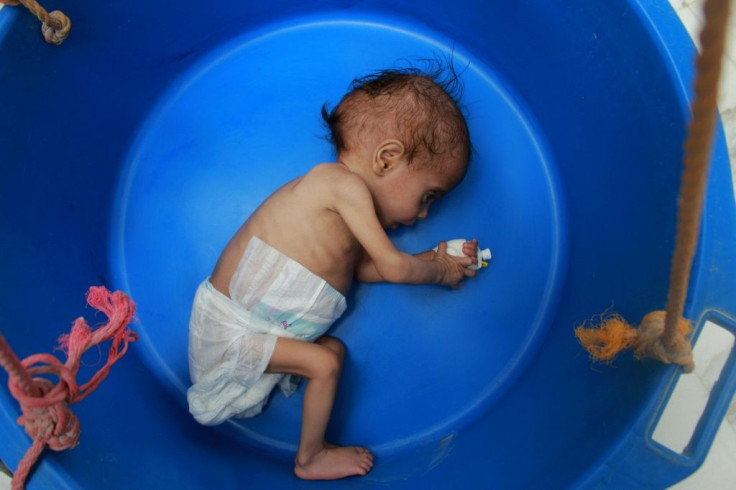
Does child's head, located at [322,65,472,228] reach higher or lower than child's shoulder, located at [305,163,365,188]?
higher

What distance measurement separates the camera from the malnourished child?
91 cm

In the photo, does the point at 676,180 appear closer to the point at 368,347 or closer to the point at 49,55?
the point at 368,347

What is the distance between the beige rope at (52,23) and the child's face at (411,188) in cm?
66

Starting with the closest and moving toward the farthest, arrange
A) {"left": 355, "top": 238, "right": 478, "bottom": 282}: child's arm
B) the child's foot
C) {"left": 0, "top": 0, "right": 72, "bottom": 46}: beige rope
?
{"left": 0, "top": 0, "right": 72, "bottom": 46}: beige rope
the child's foot
{"left": 355, "top": 238, "right": 478, "bottom": 282}: child's arm

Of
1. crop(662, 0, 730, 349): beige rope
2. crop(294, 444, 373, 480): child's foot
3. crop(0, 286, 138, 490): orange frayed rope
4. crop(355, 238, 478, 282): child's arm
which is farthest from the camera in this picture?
crop(355, 238, 478, 282): child's arm

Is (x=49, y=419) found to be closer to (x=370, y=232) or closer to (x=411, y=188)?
(x=370, y=232)

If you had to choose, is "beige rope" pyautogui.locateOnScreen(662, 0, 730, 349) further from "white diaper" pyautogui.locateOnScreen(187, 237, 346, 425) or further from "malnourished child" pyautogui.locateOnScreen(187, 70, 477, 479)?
"white diaper" pyautogui.locateOnScreen(187, 237, 346, 425)

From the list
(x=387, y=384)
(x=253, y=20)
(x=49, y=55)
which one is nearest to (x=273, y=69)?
(x=253, y=20)

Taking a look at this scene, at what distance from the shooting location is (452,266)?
3.63ft

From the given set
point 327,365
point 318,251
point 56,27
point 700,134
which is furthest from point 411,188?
point 56,27

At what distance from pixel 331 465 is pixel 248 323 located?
32 centimetres

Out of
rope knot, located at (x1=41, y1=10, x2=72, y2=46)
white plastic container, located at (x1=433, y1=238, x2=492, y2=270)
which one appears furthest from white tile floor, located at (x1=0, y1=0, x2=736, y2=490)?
rope knot, located at (x1=41, y1=10, x2=72, y2=46)

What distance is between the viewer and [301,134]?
126 cm

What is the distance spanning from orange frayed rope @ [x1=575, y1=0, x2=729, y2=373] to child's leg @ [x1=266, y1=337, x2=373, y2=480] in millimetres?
466
